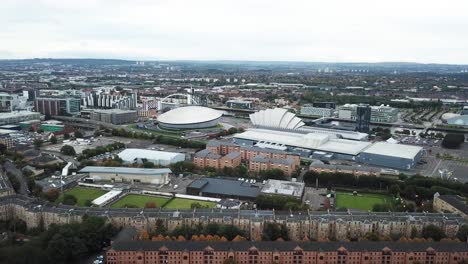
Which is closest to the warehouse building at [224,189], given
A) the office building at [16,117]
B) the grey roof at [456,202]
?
the grey roof at [456,202]

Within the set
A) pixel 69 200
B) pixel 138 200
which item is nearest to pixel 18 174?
pixel 69 200

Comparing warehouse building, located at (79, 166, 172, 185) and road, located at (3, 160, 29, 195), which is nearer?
road, located at (3, 160, 29, 195)

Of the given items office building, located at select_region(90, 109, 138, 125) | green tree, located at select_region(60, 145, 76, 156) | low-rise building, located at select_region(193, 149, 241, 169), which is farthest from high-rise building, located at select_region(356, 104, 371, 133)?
green tree, located at select_region(60, 145, 76, 156)

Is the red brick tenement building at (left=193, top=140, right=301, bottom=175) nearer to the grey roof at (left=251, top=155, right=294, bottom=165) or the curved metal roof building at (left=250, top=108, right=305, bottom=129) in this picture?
the grey roof at (left=251, top=155, right=294, bottom=165)

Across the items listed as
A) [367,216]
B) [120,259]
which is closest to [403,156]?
[367,216]

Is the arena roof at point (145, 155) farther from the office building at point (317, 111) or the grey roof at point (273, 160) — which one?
the office building at point (317, 111)
